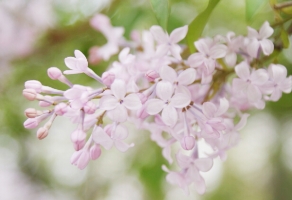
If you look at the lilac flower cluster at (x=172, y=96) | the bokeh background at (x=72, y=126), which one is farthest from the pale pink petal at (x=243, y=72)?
the bokeh background at (x=72, y=126)

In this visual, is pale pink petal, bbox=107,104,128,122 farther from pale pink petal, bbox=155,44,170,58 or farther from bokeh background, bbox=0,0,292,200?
bokeh background, bbox=0,0,292,200

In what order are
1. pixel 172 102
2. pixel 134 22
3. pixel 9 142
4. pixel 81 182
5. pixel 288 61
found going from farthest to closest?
pixel 81 182
pixel 9 142
pixel 288 61
pixel 134 22
pixel 172 102

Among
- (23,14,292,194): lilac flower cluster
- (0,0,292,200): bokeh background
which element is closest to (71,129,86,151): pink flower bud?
(23,14,292,194): lilac flower cluster

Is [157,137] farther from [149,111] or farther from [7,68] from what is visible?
[7,68]

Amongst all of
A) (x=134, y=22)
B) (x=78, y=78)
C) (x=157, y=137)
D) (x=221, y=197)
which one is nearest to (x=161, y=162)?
(x=78, y=78)

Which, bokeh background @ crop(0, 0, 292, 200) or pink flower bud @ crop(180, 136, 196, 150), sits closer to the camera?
pink flower bud @ crop(180, 136, 196, 150)

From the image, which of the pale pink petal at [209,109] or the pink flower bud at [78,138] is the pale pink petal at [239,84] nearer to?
the pale pink petal at [209,109]

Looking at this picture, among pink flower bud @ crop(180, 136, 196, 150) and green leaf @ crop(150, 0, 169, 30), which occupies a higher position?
green leaf @ crop(150, 0, 169, 30)
